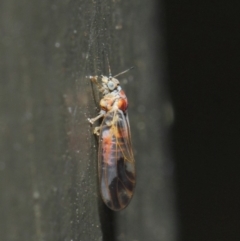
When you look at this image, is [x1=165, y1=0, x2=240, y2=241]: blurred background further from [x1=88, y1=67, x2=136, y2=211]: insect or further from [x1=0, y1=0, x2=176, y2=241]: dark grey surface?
[x1=88, y1=67, x2=136, y2=211]: insect

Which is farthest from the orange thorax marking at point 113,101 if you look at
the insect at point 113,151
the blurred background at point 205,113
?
the blurred background at point 205,113

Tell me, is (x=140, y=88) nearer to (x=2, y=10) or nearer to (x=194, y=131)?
(x=194, y=131)

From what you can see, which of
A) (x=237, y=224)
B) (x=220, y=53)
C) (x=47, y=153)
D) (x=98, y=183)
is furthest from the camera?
(x=237, y=224)

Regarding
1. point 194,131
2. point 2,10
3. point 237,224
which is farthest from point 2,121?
point 237,224

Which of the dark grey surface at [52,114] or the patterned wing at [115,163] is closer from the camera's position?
the dark grey surface at [52,114]

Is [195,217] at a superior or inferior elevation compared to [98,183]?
inferior

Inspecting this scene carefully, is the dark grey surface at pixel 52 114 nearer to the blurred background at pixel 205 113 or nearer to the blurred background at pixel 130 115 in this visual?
the blurred background at pixel 130 115

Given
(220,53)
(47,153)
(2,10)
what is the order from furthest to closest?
(220,53) < (47,153) < (2,10)

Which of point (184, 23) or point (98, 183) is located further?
point (184, 23)
